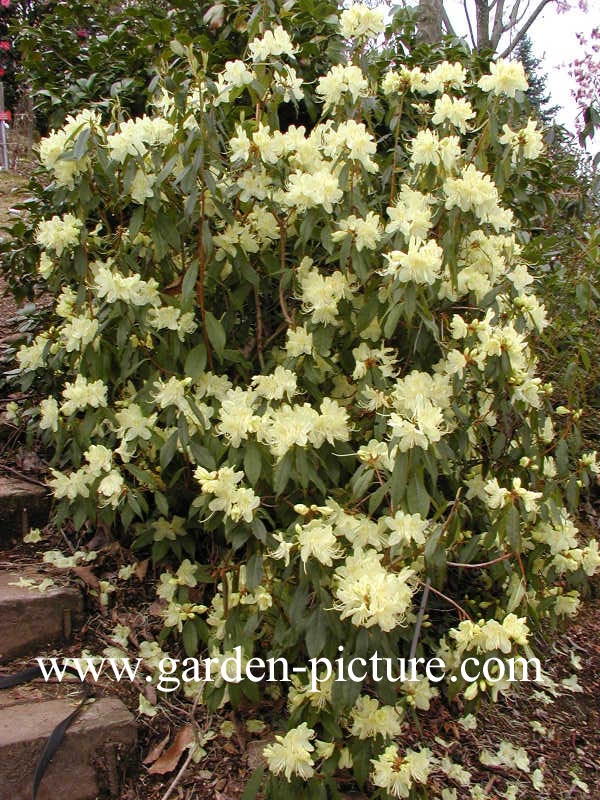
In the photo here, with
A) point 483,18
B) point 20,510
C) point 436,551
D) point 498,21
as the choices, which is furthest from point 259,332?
point 483,18

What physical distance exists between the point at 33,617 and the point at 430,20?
4303mm

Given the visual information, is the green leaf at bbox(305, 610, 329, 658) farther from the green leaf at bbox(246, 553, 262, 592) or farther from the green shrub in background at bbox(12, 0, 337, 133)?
the green shrub in background at bbox(12, 0, 337, 133)

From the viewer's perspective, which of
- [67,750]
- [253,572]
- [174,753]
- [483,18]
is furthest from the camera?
[483,18]

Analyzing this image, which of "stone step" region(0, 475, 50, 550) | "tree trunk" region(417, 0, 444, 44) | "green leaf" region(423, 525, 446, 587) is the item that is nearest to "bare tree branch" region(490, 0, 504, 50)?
"tree trunk" region(417, 0, 444, 44)

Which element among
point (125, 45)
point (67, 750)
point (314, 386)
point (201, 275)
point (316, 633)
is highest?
point (125, 45)

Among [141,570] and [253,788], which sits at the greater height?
[141,570]

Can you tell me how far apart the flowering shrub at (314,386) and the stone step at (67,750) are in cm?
25

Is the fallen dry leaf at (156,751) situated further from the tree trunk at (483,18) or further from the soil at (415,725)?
the tree trunk at (483,18)

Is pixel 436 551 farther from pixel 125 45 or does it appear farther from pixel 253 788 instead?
pixel 125 45

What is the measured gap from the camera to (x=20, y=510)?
243 cm

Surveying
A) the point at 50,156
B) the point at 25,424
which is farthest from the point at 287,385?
the point at 25,424

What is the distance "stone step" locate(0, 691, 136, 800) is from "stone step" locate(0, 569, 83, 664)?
227mm

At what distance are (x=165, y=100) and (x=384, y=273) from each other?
2.80 feet

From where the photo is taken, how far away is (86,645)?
2127 millimetres
